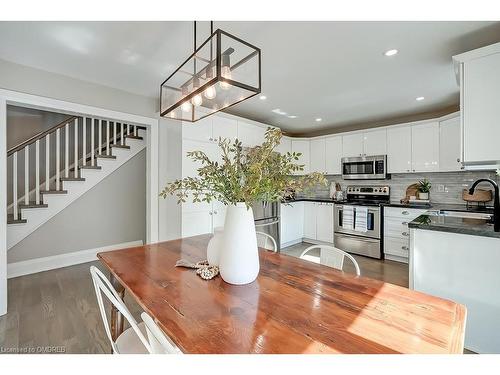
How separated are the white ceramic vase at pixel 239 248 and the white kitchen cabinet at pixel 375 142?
3852 mm

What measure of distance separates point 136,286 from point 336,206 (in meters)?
3.83

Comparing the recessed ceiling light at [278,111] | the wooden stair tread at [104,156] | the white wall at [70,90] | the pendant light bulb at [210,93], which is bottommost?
the wooden stair tread at [104,156]

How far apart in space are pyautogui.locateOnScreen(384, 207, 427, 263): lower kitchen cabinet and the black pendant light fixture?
10.9 feet

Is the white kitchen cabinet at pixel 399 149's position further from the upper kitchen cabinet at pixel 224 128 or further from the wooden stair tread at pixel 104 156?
the wooden stair tread at pixel 104 156

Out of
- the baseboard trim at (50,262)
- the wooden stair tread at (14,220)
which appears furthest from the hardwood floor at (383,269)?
the wooden stair tread at (14,220)

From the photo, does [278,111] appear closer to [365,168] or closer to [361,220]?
[365,168]

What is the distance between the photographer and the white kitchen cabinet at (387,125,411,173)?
3.95 m

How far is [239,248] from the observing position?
1164mm

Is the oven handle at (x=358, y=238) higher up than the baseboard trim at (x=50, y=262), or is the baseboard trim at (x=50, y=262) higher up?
the oven handle at (x=358, y=238)

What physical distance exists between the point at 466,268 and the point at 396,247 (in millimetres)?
2215

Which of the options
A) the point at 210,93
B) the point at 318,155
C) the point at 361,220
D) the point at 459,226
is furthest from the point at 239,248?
the point at 318,155

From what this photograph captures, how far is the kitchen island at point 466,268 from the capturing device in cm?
163
